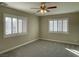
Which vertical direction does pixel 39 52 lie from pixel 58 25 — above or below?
below

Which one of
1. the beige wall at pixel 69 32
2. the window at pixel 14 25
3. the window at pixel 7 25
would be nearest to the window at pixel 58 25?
Result: the beige wall at pixel 69 32

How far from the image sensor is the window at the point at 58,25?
5.63m

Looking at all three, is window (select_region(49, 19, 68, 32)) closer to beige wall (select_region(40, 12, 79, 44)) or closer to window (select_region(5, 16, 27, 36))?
beige wall (select_region(40, 12, 79, 44))

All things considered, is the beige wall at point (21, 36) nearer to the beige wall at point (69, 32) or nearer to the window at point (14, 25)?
the window at point (14, 25)

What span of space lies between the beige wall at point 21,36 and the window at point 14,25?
0.82 ft

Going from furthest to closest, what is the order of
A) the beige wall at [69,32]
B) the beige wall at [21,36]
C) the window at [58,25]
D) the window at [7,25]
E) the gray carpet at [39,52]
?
the window at [58,25] → the beige wall at [69,32] → the window at [7,25] → the beige wall at [21,36] → the gray carpet at [39,52]

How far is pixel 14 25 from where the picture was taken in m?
4.36

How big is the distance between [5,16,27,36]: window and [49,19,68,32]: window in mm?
2120

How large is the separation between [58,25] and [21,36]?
8.98ft

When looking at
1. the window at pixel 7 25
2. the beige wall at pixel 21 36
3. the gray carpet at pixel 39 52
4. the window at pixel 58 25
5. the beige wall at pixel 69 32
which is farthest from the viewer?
the window at pixel 58 25

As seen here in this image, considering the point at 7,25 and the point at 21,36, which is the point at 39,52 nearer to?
the point at 21,36

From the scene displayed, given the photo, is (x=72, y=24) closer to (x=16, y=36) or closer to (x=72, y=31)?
(x=72, y=31)

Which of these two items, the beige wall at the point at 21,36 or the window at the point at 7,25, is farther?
the window at the point at 7,25

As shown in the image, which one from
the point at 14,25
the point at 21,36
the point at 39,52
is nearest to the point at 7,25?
the point at 14,25
